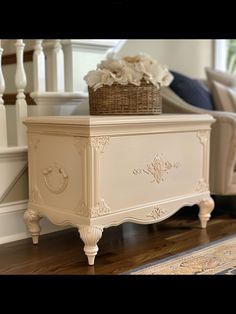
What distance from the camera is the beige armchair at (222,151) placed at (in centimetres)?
243

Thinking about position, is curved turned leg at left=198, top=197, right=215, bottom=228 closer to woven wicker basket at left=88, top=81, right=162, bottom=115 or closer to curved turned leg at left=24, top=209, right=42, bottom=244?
woven wicker basket at left=88, top=81, right=162, bottom=115

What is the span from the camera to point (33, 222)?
2111mm

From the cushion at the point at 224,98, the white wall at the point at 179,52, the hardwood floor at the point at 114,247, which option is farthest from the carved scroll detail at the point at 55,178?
the white wall at the point at 179,52

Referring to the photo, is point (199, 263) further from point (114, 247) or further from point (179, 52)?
point (179, 52)

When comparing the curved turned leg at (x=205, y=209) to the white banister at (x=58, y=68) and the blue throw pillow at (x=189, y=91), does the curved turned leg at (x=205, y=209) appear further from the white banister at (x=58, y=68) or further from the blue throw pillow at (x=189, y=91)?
the white banister at (x=58, y=68)

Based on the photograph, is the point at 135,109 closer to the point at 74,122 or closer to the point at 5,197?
the point at 74,122

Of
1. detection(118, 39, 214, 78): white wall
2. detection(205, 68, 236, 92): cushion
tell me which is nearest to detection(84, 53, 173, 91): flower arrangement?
detection(205, 68, 236, 92): cushion

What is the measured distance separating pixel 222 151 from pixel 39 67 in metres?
1.08

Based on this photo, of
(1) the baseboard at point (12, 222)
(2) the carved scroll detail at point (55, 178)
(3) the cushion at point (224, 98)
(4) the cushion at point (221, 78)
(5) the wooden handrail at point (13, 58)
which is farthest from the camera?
(4) the cushion at point (221, 78)

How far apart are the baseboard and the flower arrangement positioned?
27.2 inches

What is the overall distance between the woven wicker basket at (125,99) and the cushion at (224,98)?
870 mm
